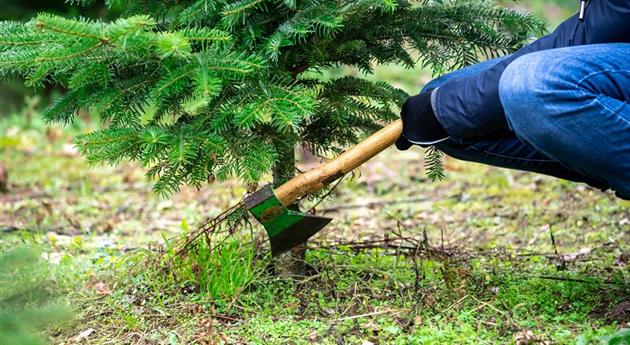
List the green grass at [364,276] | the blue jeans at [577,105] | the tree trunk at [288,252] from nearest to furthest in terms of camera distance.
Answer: the blue jeans at [577,105]
the green grass at [364,276]
the tree trunk at [288,252]

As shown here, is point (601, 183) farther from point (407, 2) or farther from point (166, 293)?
point (166, 293)

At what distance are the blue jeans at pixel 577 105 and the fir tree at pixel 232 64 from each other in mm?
438

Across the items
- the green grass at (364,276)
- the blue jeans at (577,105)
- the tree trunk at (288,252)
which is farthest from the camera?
the tree trunk at (288,252)

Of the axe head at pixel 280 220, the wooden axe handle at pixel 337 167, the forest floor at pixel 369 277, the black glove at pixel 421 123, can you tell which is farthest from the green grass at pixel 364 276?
the black glove at pixel 421 123

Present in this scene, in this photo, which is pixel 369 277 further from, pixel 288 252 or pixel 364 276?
pixel 288 252

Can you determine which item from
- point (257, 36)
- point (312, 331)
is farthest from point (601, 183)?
point (257, 36)

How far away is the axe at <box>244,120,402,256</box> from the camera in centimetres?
229

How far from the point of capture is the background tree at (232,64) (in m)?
2.01

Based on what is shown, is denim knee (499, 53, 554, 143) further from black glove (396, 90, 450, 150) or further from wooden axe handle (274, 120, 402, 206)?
wooden axe handle (274, 120, 402, 206)

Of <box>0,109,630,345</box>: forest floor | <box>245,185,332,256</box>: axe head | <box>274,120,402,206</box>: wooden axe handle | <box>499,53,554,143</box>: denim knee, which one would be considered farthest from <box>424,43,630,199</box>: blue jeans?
<box>245,185,332,256</box>: axe head

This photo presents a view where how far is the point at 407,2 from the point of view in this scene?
2416 mm

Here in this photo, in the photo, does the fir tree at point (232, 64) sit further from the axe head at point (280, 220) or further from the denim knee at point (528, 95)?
the denim knee at point (528, 95)

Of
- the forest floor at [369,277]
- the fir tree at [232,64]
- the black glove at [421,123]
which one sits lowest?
the forest floor at [369,277]

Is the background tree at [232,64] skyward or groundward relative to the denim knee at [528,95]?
skyward
